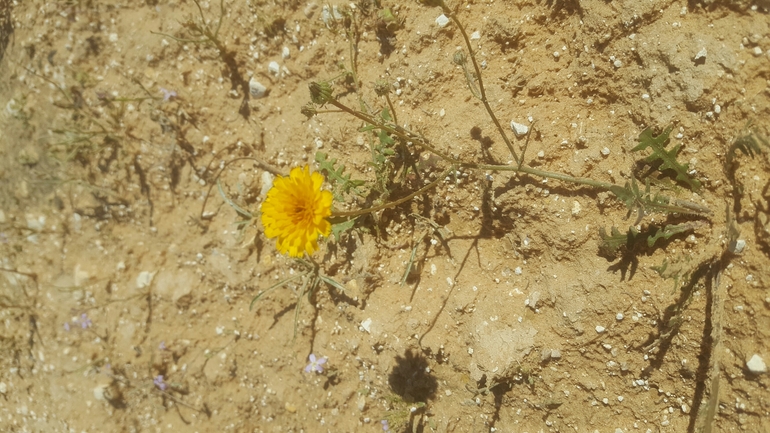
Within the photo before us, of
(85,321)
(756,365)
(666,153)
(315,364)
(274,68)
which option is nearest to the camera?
(756,365)

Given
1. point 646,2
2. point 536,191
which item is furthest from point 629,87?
point 536,191

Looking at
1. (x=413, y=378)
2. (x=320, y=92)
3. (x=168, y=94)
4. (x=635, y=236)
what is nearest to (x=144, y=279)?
(x=168, y=94)

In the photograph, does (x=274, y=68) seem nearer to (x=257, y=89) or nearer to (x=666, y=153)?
(x=257, y=89)

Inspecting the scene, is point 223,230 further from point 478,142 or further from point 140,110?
point 478,142

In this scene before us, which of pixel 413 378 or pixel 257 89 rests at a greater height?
pixel 257 89

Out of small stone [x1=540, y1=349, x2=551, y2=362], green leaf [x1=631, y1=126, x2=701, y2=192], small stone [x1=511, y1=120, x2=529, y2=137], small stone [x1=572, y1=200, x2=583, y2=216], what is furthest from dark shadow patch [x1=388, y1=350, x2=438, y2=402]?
green leaf [x1=631, y1=126, x2=701, y2=192]

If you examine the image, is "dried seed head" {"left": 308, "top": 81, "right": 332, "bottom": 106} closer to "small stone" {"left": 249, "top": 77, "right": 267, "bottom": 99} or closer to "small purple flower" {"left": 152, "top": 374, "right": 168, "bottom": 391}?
"small stone" {"left": 249, "top": 77, "right": 267, "bottom": 99}

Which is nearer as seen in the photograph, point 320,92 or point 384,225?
point 320,92
